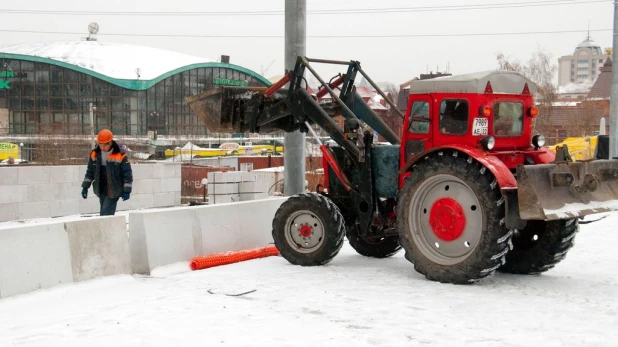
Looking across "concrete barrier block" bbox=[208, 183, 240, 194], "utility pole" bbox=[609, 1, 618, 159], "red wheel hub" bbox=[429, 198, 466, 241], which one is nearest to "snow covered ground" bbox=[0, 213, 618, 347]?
"red wheel hub" bbox=[429, 198, 466, 241]

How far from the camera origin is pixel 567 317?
7.15 metres

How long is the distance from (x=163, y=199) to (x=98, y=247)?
13.0 metres

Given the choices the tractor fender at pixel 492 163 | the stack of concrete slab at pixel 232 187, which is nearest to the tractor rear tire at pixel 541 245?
the tractor fender at pixel 492 163

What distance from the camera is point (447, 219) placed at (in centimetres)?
891

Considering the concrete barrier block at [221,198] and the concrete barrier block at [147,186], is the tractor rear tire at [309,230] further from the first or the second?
the concrete barrier block at [147,186]

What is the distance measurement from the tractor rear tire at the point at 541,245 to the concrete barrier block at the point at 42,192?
511 inches

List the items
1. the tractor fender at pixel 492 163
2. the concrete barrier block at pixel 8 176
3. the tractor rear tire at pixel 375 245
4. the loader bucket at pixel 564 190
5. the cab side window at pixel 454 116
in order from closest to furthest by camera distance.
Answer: the loader bucket at pixel 564 190, the tractor fender at pixel 492 163, the cab side window at pixel 454 116, the tractor rear tire at pixel 375 245, the concrete barrier block at pixel 8 176

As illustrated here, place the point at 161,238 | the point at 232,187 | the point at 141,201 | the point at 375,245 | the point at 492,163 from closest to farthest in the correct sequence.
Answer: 1. the point at 492,163
2. the point at 161,238
3. the point at 375,245
4. the point at 232,187
5. the point at 141,201

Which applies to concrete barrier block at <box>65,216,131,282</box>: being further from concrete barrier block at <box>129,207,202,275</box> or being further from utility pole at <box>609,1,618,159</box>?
utility pole at <box>609,1,618,159</box>

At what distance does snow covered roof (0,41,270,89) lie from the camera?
261 feet

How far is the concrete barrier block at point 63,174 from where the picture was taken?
1909 cm

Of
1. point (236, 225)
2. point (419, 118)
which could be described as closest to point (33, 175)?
point (236, 225)

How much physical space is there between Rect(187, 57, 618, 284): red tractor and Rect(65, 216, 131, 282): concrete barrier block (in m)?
2.12

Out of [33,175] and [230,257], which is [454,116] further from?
[33,175]
